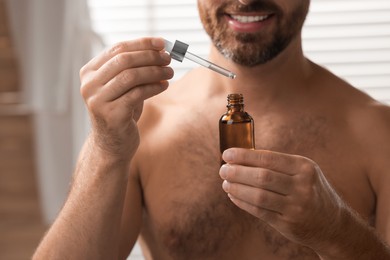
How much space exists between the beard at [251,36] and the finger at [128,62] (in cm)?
32

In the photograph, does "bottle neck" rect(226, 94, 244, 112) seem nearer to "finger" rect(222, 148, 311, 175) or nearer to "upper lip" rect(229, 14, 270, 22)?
"finger" rect(222, 148, 311, 175)

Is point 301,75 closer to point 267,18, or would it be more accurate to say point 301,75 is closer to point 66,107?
point 267,18

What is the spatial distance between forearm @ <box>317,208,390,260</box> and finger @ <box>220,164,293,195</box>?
19 cm

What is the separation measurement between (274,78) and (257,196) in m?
0.58

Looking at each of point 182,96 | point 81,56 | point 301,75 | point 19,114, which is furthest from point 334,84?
point 19,114

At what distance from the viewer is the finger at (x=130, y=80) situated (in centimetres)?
127

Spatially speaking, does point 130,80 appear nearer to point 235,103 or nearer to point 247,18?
point 235,103

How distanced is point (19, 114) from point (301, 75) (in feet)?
4.76

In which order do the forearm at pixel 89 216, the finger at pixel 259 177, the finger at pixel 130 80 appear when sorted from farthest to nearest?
1. the forearm at pixel 89 216
2. the finger at pixel 130 80
3. the finger at pixel 259 177

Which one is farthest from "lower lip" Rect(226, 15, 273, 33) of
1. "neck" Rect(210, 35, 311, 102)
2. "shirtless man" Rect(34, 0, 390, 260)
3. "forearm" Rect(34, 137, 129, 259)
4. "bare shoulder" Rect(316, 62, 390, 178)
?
"forearm" Rect(34, 137, 129, 259)

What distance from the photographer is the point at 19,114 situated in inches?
112

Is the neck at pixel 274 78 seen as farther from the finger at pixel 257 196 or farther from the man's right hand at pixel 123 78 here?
the finger at pixel 257 196

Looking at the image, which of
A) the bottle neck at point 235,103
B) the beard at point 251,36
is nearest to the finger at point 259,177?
the bottle neck at point 235,103

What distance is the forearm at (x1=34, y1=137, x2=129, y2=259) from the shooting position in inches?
58.4
